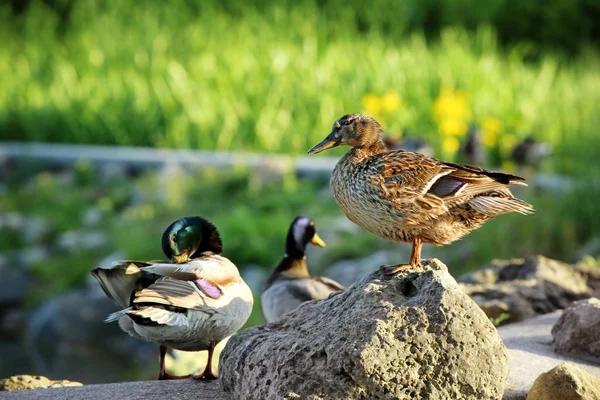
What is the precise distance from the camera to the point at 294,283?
6121 mm

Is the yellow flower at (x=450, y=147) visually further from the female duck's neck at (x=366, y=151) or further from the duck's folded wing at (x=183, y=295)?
the duck's folded wing at (x=183, y=295)

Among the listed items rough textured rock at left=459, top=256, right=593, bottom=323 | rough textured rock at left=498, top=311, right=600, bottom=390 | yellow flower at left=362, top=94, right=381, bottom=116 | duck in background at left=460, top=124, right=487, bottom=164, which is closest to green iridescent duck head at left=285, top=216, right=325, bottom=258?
rough textured rock at left=459, top=256, right=593, bottom=323

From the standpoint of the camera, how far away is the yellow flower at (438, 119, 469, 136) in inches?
424

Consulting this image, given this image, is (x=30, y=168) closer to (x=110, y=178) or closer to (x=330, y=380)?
(x=110, y=178)

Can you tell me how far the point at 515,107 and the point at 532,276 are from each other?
616 centimetres

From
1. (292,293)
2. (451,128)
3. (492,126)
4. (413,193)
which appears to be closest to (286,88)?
(451,128)

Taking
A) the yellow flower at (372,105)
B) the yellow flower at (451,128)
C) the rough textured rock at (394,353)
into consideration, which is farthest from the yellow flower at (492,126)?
the rough textured rock at (394,353)

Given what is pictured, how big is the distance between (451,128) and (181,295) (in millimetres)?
6892

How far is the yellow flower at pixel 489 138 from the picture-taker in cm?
1072

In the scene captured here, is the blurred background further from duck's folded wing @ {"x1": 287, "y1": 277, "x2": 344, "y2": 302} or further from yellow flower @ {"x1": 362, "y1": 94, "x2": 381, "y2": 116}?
duck's folded wing @ {"x1": 287, "y1": 277, "x2": 344, "y2": 302}

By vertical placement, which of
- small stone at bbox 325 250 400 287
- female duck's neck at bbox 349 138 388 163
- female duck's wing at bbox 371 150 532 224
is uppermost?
female duck's neck at bbox 349 138 388 163

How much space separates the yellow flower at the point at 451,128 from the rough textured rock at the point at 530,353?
510cm

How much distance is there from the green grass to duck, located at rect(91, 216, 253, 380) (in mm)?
6029

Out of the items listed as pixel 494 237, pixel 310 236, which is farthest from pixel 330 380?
pixel 494 237
